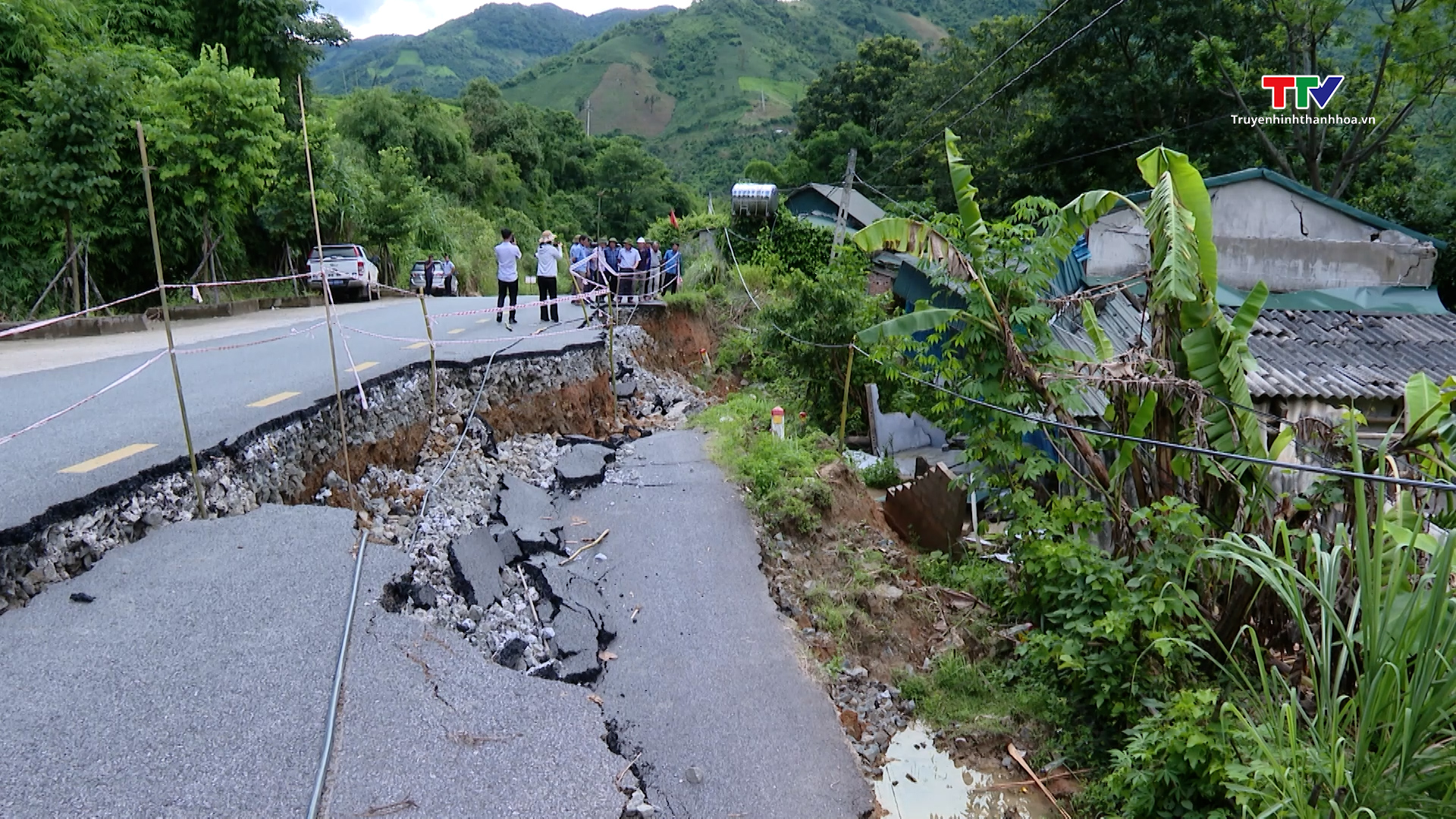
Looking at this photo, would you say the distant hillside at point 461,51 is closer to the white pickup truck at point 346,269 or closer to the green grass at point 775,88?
the green grass at point 775,88

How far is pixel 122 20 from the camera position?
20.6 metres

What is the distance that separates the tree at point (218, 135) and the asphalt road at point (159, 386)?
3.97 meters

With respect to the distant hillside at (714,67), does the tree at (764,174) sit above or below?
below

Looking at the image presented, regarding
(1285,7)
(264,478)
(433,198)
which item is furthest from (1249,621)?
(433,198)

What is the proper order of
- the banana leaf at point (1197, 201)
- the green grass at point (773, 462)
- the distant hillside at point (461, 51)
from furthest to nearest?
the distant hillside at point (461, 51) < the green grass at point (773, 462) < the banana leaf at point (1197, 201)

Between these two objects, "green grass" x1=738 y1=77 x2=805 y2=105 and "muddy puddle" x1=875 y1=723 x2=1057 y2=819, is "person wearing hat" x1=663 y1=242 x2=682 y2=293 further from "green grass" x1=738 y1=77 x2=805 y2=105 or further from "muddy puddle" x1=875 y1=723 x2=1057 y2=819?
"green grass" x1=738 y1=77 x2=805 y2=105

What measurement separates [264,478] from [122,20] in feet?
66.9

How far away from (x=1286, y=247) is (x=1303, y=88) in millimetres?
5657

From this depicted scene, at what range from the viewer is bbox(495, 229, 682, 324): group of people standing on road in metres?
13.2

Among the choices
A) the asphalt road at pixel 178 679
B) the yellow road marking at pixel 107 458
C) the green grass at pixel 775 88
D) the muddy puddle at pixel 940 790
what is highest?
the green grass at pixel 775 88

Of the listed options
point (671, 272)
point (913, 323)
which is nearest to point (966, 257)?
point (913, 323)

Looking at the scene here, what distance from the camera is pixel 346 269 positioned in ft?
68.9

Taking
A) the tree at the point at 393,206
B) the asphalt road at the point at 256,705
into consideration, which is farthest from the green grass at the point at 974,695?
the tree at the point at 393,206

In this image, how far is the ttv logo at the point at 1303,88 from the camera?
15.9 metres
